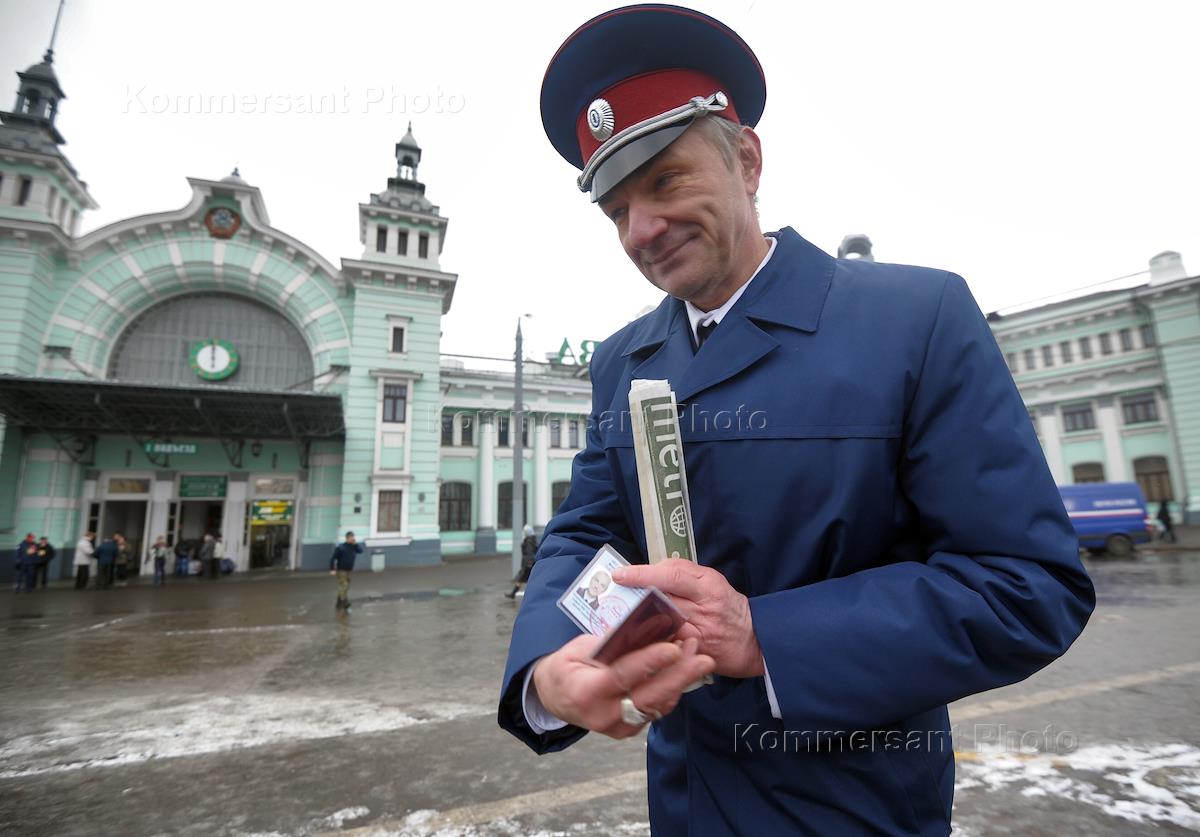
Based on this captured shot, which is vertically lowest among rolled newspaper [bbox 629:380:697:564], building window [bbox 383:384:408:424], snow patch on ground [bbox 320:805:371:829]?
snow patch on ground [bbox 320:805:371:829]

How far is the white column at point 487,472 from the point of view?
2716 cm

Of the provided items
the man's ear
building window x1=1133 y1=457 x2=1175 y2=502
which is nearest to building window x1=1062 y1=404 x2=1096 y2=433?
building window x1=1133 y1=457 x2=1175 y2=502

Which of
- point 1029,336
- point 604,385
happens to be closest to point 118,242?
point 604,385

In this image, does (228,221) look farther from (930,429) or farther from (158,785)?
(930,429)

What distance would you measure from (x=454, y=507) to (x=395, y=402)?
7499 millimetres

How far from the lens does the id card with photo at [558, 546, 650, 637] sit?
98 centimetres

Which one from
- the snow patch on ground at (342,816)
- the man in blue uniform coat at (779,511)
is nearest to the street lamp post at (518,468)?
the snow patch on ground at (342,816)

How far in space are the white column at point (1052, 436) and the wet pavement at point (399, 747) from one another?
23403 mm

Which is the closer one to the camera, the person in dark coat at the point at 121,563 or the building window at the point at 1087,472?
the person in dark coat at the point at 121,563

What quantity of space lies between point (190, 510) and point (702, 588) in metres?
27.9

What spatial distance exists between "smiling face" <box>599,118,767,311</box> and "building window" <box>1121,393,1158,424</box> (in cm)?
3444

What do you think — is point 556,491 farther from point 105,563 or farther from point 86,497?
point 86,497

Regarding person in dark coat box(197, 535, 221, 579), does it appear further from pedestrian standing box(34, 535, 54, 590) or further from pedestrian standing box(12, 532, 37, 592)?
pedestrian standing box(12, 532, 37, 592)

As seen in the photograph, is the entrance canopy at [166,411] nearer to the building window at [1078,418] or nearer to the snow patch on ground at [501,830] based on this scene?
the snow patch on ground at [501,830]
